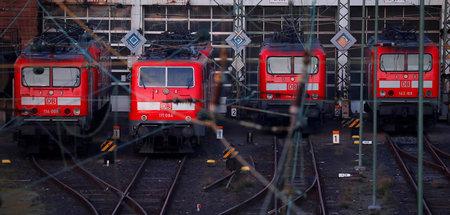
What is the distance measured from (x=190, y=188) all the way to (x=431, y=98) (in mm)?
10793

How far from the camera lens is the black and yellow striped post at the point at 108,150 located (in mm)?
19650

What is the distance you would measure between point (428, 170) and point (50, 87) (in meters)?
11.3

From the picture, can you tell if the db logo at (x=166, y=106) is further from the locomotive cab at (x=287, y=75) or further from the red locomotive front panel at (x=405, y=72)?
the red locomotive front panel at (x=405, y=72)

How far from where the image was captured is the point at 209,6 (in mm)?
32812

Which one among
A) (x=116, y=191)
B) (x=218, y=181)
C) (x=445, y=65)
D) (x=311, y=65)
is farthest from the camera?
(x=445, y=65)

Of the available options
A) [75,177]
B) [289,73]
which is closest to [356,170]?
[289,73]

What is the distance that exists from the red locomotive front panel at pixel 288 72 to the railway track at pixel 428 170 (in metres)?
3.23

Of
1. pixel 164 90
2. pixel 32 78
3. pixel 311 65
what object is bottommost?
pixel 164 90

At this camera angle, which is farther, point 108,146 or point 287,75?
point 287,75

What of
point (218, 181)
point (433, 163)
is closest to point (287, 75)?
point (433, 163)

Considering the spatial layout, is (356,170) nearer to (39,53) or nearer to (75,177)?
(75,177)

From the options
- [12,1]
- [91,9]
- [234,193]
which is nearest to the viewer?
[234,193]

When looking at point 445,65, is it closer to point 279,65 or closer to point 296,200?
point 279,65

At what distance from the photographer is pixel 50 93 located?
64.5 ft
